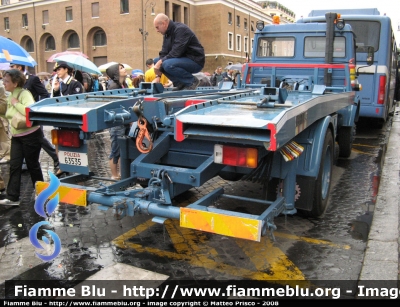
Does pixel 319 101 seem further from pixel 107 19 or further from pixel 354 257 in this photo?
pixel 107 19

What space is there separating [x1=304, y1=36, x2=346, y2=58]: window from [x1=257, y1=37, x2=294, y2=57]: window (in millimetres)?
316

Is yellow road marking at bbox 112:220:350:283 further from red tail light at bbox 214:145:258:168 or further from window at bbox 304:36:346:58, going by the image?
window at bbox 304:36:346:58

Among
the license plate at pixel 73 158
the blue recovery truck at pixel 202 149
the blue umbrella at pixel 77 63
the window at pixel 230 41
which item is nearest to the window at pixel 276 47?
the blue recovery truck at pixel 202 149

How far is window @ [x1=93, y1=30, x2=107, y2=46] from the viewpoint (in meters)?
52.2

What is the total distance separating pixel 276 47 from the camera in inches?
323

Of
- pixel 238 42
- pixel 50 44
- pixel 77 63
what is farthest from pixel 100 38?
pixel 77 63

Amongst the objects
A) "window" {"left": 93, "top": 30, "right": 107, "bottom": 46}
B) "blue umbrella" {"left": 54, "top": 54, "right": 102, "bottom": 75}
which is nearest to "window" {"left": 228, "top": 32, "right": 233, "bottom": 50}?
"window" {"left": 93, "top": 30, "right": 107, "bottom": 46}

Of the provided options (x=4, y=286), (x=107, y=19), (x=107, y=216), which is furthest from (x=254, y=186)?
(x=107, y=19)

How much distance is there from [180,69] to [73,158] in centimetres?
228

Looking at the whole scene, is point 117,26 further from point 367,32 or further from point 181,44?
point 181,44

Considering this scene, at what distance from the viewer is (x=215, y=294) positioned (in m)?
3.29

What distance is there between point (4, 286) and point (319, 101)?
11.2ft

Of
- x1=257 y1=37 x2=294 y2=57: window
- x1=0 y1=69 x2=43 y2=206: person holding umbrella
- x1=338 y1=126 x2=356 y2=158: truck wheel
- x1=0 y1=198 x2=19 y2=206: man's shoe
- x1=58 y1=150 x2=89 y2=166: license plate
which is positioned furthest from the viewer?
x1=257 y1=37 x2=294 y2=57: window

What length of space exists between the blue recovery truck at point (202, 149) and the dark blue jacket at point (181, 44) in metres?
0.82
